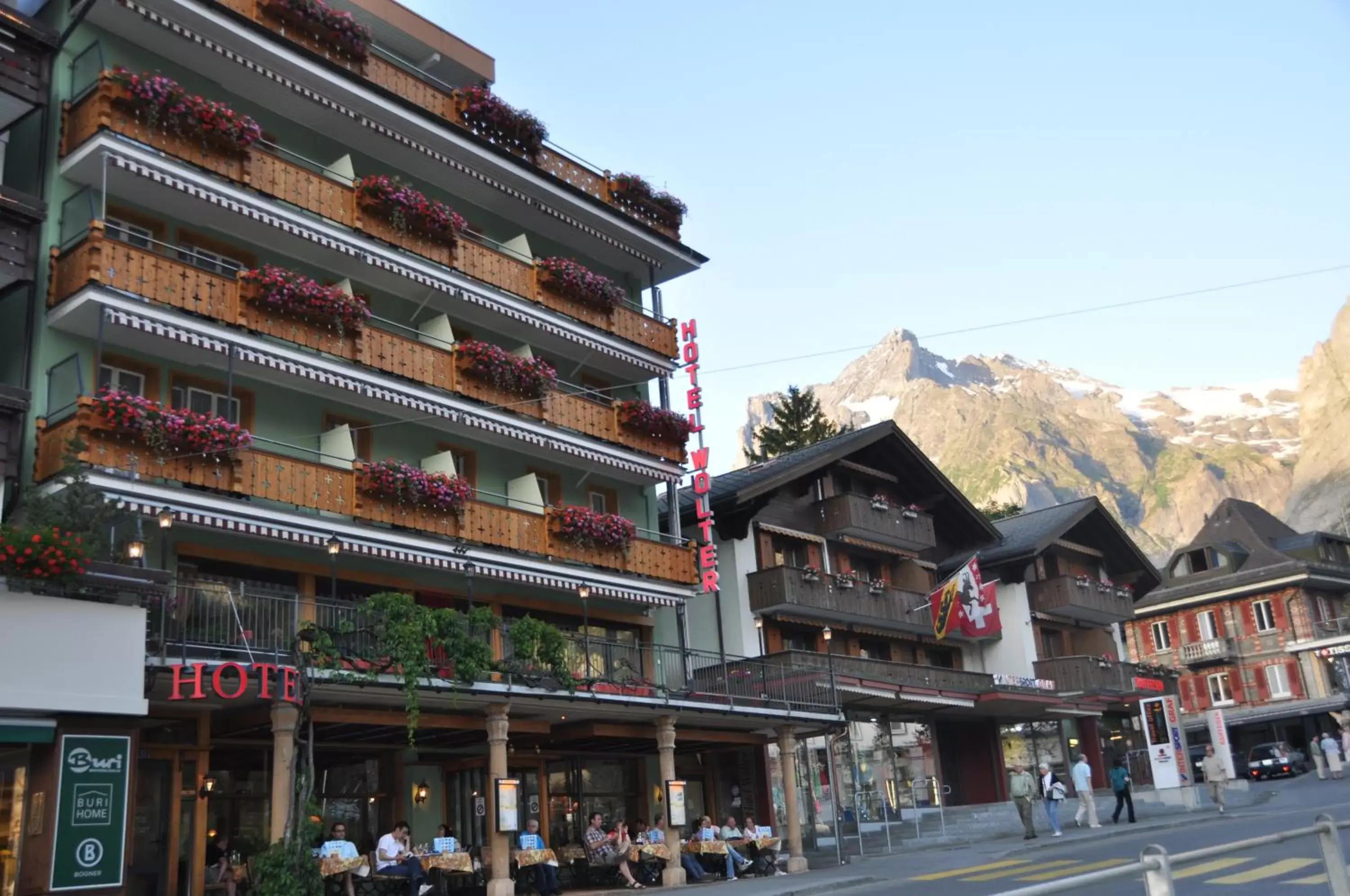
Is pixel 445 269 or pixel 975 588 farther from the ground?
pixel 445 269

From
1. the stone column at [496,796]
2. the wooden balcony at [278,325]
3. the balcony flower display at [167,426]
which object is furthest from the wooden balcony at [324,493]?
the stone column at [496,796]

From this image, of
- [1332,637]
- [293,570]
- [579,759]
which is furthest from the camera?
[1332,637]

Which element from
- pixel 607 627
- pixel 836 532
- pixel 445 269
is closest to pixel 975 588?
pixel 836 532

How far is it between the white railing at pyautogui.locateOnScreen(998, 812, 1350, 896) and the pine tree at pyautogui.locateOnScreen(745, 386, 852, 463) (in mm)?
59271

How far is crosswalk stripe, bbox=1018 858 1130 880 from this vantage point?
1866 centimetres

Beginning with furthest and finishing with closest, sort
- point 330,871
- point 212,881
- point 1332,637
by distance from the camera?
point 1332,637 < point 212,881 < point 330,871

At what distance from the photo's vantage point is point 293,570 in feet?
78.6

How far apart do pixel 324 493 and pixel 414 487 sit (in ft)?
6.06

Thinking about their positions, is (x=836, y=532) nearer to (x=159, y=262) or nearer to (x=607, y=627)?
(x=607, y=627)

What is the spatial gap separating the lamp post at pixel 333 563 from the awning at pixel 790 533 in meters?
15.1

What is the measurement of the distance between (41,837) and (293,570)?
318 inches

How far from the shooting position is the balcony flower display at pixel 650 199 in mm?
33188

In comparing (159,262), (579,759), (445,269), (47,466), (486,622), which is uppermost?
(445,269)

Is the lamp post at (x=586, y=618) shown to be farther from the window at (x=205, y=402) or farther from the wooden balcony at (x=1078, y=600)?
the wooden balcony at (x=1078, y=600)
